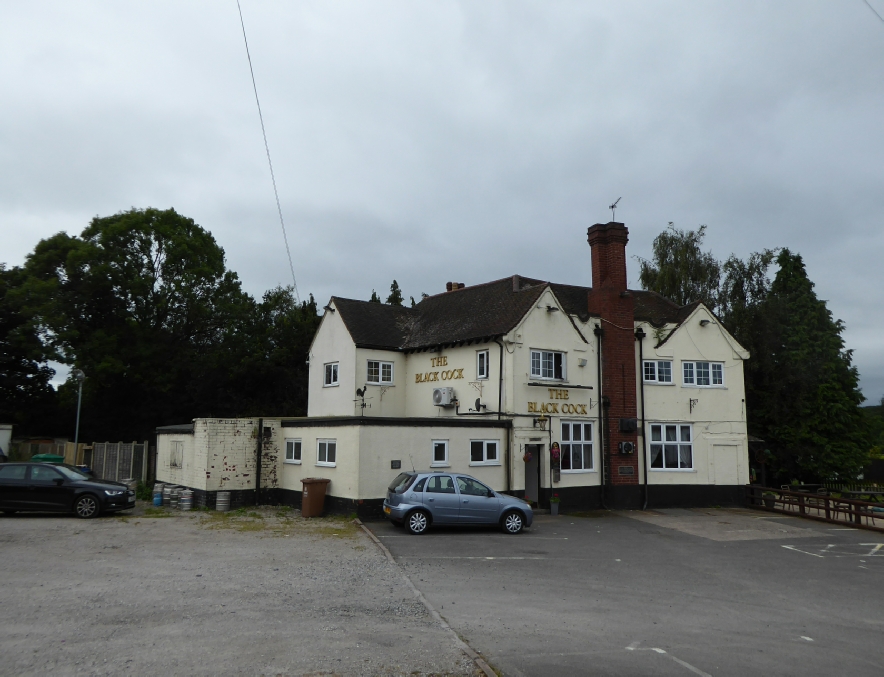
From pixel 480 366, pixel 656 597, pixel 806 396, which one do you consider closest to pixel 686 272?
pixel 806 396

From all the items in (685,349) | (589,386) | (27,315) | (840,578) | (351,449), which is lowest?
(840,578)

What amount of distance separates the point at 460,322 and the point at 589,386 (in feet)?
17.7

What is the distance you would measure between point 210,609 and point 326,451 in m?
11.7

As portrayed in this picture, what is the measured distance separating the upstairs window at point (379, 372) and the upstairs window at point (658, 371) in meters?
9.88

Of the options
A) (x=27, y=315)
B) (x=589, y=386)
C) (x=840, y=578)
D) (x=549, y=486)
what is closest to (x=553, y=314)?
(x=589, y=386)

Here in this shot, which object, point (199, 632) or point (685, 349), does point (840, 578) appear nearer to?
point (199, 632)

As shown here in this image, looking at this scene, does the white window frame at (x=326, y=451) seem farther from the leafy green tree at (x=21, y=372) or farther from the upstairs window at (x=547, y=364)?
the leafy green tree at (x=21, y=372)

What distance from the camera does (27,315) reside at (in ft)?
116

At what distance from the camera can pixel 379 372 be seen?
88.0ft

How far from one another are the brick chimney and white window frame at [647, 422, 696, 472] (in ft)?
2.56

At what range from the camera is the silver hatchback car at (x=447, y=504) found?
16.8m

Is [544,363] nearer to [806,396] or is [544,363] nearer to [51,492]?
[51,492]

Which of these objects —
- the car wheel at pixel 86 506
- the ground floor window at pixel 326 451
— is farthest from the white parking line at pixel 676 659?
the car wheel at pixel 86 506

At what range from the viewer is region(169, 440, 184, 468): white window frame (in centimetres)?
2350
